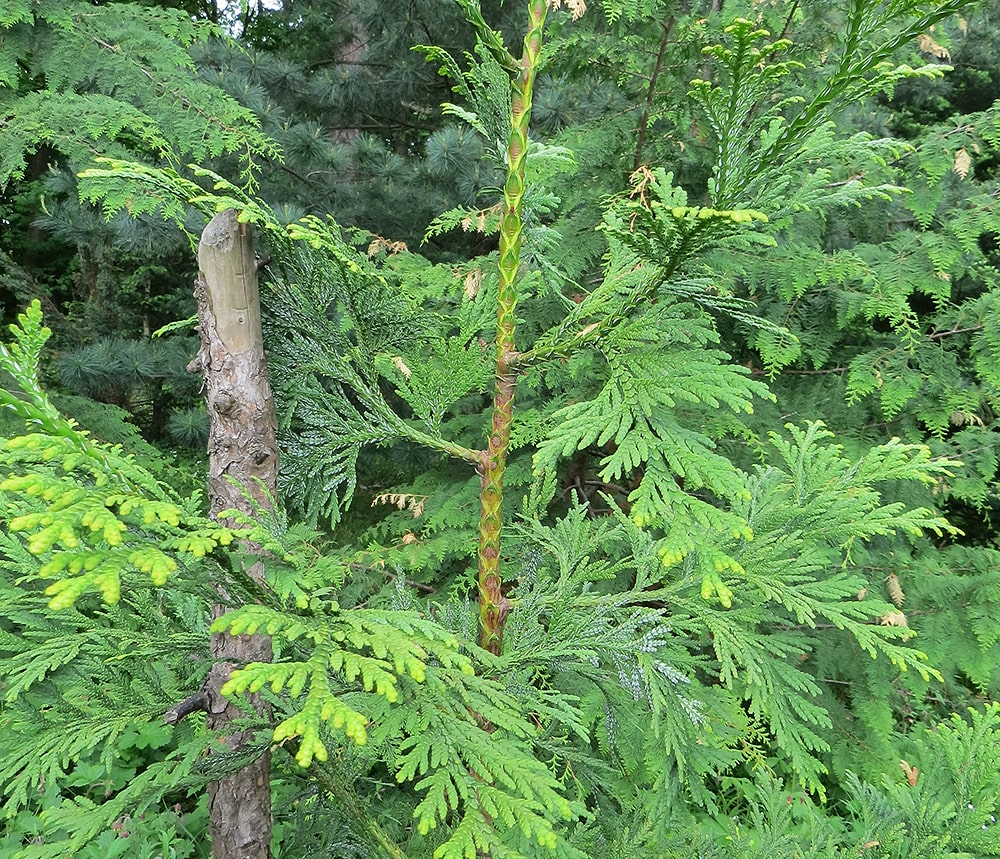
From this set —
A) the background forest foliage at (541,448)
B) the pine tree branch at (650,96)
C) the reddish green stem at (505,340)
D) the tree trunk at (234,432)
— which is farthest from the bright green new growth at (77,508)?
the pine tree branch at (650,96)

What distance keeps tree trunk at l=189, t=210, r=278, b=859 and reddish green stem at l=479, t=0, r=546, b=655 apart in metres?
0.53

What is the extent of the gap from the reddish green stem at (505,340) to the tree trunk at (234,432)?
53cm

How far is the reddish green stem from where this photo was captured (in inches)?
41.8

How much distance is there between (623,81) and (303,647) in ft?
8.79

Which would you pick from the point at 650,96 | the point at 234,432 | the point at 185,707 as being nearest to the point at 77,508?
the point at 234,432

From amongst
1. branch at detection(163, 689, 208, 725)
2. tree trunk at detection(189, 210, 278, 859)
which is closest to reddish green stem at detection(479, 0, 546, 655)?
tree trunk at detection(189, 210, 278, 859)

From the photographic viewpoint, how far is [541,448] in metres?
1.06

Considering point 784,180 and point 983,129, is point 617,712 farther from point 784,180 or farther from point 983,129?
point 983,129

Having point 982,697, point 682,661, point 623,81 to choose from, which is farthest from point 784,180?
point 982,697

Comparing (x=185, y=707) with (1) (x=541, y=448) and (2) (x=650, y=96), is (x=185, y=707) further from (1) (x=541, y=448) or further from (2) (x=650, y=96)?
(2) (x=650, y=96)

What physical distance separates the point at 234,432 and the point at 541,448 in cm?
83

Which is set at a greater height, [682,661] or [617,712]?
[682,661]

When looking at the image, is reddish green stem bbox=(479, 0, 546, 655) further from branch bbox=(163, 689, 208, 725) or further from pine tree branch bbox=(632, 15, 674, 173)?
pine tree branch bbox=(632, 15, 674, 173)

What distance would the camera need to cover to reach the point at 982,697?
3.64 meters
